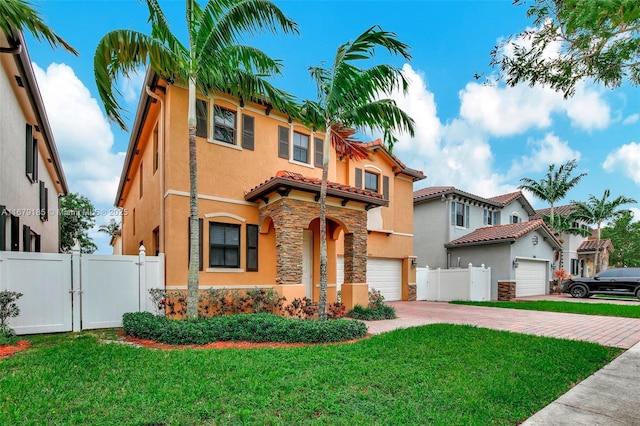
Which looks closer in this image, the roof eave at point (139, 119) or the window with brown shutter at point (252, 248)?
the roof eave at point (139, 119)

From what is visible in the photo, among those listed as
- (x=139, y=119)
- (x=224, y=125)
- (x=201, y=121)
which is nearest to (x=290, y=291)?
(x=224, y=125)

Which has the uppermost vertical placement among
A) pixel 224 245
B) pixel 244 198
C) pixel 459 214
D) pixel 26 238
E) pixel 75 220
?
pixel 244 198

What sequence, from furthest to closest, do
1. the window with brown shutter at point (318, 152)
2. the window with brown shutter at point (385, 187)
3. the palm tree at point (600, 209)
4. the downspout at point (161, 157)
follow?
the palm tree at point (600, 209) < the window with brown shutter at point (385, 187) < the window with brown shutter at point (318, 152) < the downspout at point (161, 157)

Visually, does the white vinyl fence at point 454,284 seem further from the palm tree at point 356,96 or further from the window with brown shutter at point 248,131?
the window with brown shutter at point 248,131

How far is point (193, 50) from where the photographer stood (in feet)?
26.4

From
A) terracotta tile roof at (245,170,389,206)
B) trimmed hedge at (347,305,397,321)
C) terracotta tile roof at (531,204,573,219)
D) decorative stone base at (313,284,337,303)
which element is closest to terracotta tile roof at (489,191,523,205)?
terracotta tile roof at (531,204,573,219)

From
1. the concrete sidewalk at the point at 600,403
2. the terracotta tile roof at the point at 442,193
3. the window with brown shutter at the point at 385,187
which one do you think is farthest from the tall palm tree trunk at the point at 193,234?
the terracotta tile roof at the point at 442,193

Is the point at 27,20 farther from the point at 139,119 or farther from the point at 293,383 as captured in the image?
the point at 139,119

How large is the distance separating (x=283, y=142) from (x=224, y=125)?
228 cm

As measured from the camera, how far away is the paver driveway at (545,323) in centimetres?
841

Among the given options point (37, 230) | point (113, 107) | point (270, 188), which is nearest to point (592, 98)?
point (270, 188)

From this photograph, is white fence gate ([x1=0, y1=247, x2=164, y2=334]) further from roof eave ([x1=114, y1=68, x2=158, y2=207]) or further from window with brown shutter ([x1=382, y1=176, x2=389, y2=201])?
window with brown shutter ([x1=382, y1=176, x2=389, y2=201])

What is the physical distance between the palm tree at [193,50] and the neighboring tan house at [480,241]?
15.3m

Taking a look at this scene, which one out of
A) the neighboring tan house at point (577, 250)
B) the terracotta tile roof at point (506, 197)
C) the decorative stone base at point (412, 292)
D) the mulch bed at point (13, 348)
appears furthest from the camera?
the neighboring tan house at point (577, 250)
